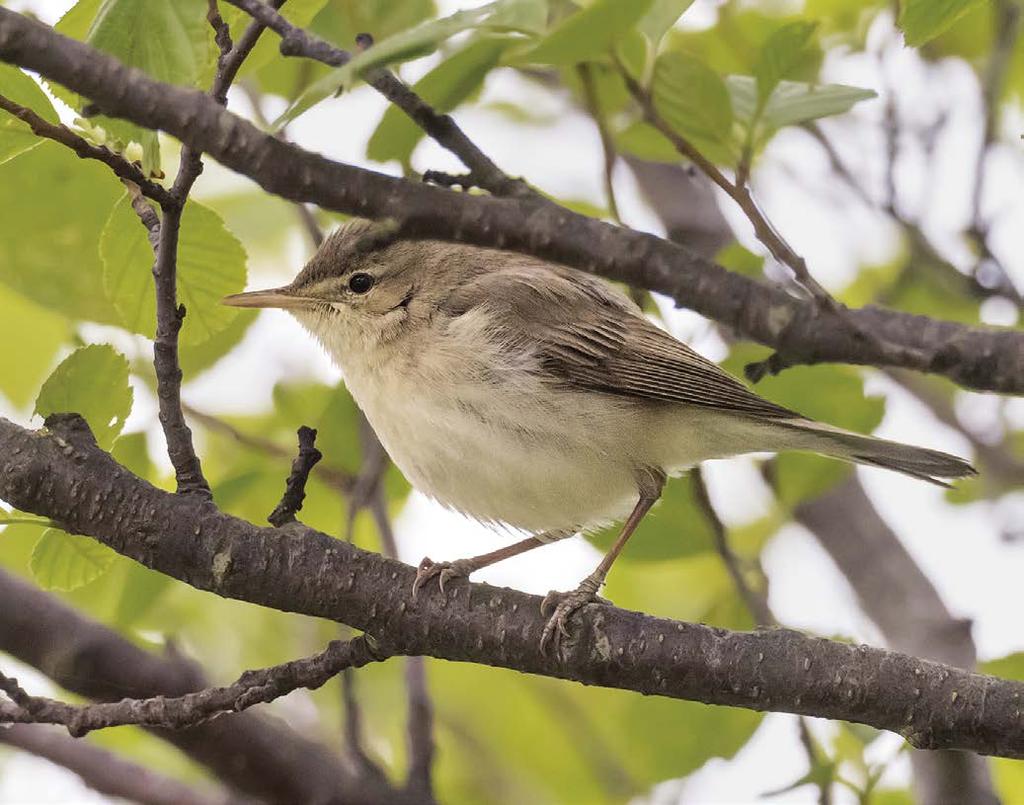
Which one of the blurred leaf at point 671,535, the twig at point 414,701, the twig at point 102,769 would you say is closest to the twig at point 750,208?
the blurred leaf at point 671,535

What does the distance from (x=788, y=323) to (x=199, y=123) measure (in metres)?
0.84

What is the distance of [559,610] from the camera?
2668 mm

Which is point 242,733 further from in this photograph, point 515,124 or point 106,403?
point 515,124

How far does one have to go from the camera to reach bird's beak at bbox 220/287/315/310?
3991mm

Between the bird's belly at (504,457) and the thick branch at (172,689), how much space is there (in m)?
0.88

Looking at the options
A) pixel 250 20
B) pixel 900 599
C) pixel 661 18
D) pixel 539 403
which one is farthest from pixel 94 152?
pixel 900 599

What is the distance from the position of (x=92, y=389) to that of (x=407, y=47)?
3.95ft

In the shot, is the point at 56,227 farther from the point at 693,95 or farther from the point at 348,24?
the point at 693,95

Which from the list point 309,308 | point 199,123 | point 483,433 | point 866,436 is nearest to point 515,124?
point 309,308

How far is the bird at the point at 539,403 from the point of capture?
3705mm

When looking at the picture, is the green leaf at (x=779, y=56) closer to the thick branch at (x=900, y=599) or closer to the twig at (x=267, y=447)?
the twig at (x=267, y=447)

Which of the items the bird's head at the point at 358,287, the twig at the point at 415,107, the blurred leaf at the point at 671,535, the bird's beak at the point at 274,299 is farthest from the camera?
the bird's head at the point at 358,287

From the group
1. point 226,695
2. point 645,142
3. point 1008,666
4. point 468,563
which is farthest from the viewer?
point 468,563

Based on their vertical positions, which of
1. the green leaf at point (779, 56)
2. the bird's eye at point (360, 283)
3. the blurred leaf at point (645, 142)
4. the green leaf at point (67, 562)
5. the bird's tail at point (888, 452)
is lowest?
the green leaf at point (67, 562)
